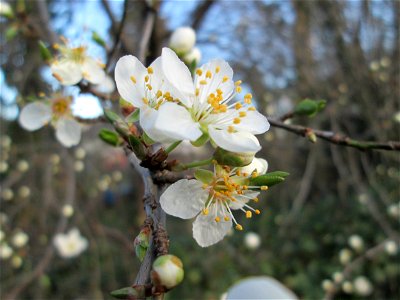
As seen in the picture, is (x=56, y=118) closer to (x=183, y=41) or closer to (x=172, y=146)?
(x=183, y=41)

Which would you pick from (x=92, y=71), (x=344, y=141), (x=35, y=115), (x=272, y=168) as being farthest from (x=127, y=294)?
(x=272, y=168)

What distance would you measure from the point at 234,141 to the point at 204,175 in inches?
4.7

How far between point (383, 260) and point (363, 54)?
6.19 feet

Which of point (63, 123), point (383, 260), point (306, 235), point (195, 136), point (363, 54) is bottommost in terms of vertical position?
point (306, 235)

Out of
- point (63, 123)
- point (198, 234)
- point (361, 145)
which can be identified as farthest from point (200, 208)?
point (63, 123)

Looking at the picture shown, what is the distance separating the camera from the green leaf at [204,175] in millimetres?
724

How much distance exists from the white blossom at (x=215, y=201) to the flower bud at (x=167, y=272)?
0.16 meters

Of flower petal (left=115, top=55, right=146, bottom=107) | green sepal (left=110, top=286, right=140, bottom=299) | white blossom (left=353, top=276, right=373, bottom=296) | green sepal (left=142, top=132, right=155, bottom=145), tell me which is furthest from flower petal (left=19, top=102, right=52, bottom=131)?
white blossom (left=353, top=276, right=373, bottom=296)

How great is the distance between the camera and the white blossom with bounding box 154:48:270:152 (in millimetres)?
626

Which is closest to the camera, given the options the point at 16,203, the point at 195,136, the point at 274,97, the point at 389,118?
the point at 195,136

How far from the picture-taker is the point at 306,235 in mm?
4715

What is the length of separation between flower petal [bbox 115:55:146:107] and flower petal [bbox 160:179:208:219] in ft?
0.52

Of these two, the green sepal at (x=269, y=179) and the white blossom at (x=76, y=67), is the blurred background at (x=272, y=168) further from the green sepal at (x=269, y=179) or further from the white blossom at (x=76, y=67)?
the green sepal at (x=269, y=179)

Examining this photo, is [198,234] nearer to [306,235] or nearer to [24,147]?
[24,147]
